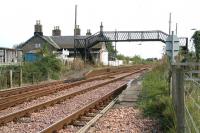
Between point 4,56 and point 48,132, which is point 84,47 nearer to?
point 4,56

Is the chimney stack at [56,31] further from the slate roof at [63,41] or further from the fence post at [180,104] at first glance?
the fence post at [180,104]

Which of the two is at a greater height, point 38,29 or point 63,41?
point 38,29

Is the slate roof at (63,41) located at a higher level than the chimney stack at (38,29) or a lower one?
lower

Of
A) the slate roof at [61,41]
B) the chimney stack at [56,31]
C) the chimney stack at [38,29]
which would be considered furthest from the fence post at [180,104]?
the chimney stack at [56,31]

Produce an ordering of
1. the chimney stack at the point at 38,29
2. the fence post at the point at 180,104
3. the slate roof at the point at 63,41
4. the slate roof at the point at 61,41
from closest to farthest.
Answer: the fence post at the point at 180,104
the slate roof at the point at 61,41
the slate roof at the point at 63,41
the chimney stack at the point at 38,29

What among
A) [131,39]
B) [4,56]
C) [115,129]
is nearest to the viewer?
[115,129]

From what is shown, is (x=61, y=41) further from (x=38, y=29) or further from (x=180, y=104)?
(x=180, y=104)

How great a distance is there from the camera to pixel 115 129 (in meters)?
11.3

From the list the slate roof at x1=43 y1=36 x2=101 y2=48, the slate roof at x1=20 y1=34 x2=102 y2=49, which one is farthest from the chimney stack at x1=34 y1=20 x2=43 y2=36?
the slate roof at x1=43 y1=36 x2=101 y2=48

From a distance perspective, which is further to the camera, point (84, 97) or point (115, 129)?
point (84, 97)

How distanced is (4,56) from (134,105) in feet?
88.2

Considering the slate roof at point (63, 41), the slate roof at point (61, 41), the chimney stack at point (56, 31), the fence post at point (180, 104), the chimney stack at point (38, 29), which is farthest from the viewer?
the chimney stack at point (56, 31)

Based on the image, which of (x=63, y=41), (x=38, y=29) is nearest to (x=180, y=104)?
(x=63, y=41)

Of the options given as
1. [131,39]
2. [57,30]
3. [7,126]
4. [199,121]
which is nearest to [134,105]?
[7,126]
